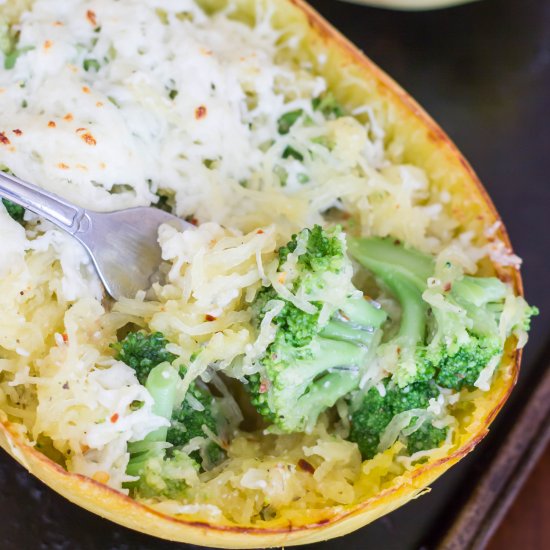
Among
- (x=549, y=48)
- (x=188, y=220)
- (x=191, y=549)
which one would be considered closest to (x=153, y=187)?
(x=188, y=220)

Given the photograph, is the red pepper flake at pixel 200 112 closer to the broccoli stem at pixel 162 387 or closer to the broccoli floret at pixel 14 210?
the broccoli floret at pixel 14 210

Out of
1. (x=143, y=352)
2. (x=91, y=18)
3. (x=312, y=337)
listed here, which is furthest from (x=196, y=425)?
(x=91, y=18)

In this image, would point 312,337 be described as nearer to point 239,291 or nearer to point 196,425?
point 239,291

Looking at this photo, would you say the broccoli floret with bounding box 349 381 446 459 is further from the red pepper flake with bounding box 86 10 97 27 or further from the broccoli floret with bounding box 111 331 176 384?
the red pepper flake with bounding box 86 10 97 27

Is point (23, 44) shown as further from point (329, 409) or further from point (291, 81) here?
point (329, 409)

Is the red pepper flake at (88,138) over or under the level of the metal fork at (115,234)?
over

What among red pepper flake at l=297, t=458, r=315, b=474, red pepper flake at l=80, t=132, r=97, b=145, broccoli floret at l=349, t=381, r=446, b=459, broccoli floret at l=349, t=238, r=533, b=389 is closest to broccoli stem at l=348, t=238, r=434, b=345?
broccoli floret at l=349, t=238, r=533, b=389

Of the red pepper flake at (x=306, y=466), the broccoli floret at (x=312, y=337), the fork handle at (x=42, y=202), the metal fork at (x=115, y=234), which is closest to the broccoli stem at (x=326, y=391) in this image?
the broccoli floret at (x=312, y=337)
